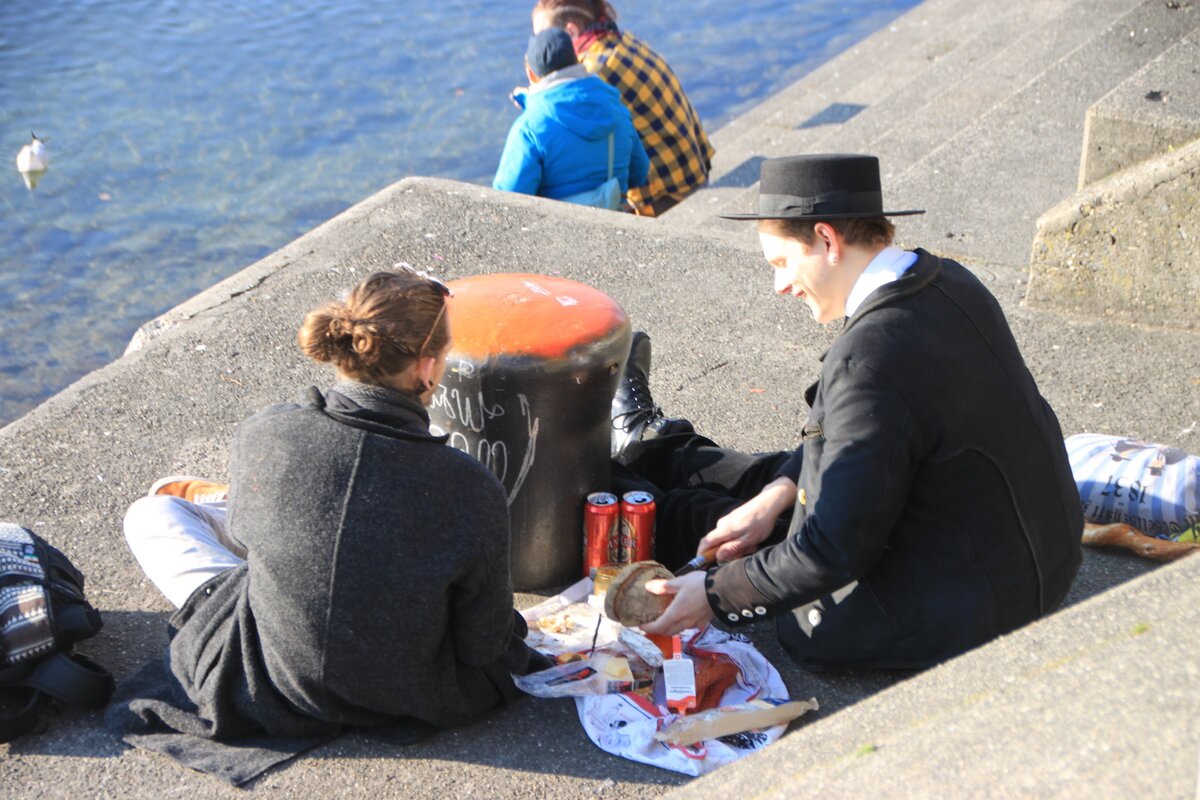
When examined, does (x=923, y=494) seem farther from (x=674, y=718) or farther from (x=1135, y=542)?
(x=1135, y=542)

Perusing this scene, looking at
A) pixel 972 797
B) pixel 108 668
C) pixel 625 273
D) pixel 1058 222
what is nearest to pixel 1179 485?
pixel 1058 222

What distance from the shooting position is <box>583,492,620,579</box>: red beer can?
3.41 meters

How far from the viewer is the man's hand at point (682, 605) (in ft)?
9.96

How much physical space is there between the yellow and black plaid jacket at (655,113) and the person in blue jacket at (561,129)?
1.96 feet

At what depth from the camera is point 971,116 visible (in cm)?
760

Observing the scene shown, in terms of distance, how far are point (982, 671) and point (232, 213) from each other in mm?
8909

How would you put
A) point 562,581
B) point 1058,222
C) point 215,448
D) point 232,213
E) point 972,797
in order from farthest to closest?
point 232,213, point 1058,222, point 215,448, point 562,581, point 972,797

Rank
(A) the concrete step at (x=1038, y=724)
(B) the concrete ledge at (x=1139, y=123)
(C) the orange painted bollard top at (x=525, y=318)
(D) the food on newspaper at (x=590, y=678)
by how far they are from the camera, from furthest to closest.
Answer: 1. (B) the concrete ledge at (x=1139, y=123)
2. (C) the orange painted bollard top at (x=525, y=318)
3. (D) the food on newspaper at (x=590, y=678)
4. (A) the concrete step at (x=1038, y=724)

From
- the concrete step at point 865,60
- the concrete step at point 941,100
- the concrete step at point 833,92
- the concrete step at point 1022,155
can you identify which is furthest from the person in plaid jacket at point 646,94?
the concrete step at point 865,60

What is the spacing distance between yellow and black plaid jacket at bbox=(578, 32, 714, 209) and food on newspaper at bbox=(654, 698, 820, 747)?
14.4 feet

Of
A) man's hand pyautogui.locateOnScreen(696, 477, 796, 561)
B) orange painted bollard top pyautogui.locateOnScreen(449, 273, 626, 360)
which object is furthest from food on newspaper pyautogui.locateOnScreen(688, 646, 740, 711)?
orange painted bollard top pyautogui.locateOnScreen(449, 273, 626, 360)

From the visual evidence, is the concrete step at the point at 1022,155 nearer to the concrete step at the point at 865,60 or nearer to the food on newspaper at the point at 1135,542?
the food on newspaper at the point at 1135,542

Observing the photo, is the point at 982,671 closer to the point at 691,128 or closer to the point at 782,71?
the point at 691,128

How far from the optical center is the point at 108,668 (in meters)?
3.30
